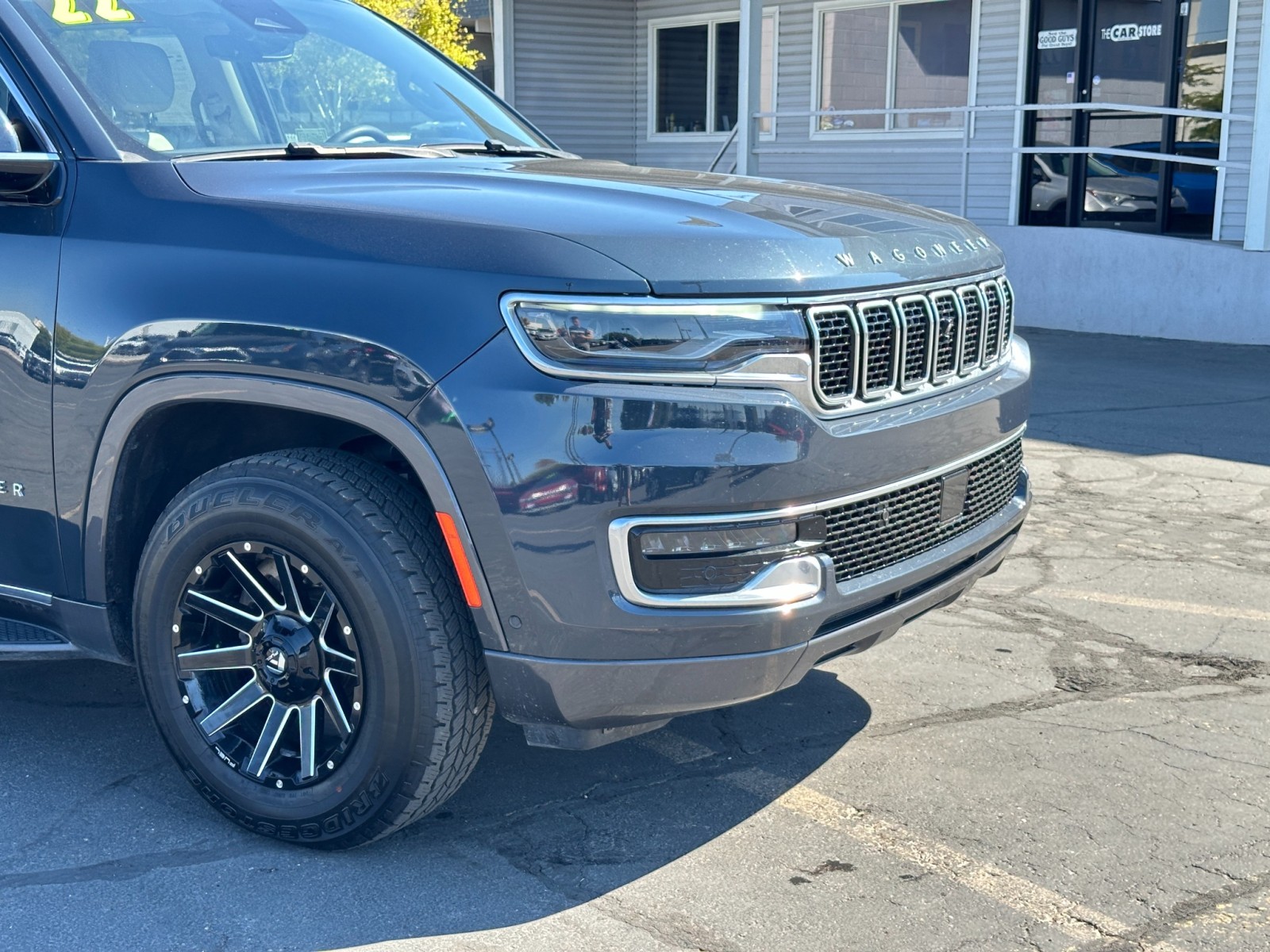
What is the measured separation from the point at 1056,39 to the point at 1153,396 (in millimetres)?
6921

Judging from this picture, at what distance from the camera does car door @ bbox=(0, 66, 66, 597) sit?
3299 mm

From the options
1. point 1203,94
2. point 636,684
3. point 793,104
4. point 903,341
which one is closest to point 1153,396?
point 1203,94

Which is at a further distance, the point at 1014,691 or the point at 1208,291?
the point at 1208,291

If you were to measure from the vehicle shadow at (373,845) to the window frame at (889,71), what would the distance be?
1226 cm

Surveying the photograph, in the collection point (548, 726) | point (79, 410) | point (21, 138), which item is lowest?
point (548, 726)

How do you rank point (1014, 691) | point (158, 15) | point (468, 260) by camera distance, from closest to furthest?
point (468, 260) → point (158, 15) → point (1014, 691)

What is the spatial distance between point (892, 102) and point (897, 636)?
13.0 m

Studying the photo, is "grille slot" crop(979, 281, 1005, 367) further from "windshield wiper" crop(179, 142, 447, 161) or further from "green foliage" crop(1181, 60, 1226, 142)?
"green foliage" crop(1181, 60, 1226, 142)

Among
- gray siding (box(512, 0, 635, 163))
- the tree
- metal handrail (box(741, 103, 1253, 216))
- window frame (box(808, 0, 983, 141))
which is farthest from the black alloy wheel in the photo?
the tree

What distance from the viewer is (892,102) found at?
54.6 ft

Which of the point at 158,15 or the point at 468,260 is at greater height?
the point at 158,15

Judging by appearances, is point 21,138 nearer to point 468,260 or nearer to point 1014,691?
point 468,260

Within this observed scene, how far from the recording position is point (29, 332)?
3318 millimetres

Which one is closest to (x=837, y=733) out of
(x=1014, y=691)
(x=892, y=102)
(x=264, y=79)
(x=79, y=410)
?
(x=1014, y=691)
